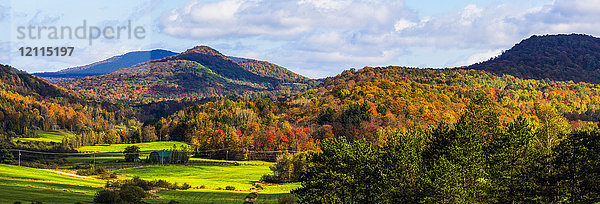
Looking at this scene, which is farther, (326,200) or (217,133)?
(217,133)

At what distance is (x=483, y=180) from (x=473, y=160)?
4.39 metres

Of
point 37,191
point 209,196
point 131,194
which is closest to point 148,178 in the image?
point 209,196

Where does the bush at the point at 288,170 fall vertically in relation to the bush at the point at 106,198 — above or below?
below

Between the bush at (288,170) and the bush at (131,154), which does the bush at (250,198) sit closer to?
the bush at (288,170)

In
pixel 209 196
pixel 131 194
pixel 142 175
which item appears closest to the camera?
pixel 131 194

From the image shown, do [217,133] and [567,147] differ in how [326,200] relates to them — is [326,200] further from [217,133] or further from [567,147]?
[217,133]

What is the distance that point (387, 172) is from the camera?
57688mm

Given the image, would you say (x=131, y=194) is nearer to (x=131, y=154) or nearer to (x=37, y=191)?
(x=37, y=191)

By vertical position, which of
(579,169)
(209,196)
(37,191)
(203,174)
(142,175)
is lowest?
(203,174)

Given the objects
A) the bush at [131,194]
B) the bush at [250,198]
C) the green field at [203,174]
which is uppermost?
the bush at [131,194]

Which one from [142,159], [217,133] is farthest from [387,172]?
[217,133]

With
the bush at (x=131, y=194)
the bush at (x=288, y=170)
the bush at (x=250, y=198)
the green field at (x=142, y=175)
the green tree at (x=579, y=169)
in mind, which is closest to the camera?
the green tree at (x=579, y=169)

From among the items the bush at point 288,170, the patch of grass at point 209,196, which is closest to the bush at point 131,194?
the patch of grass at point 209,196

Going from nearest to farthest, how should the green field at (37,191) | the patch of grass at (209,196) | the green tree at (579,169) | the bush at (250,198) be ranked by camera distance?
the green tree at (579,169), the green field at (37,191), the patch of grass at (209,196), the bush at (250,198)
